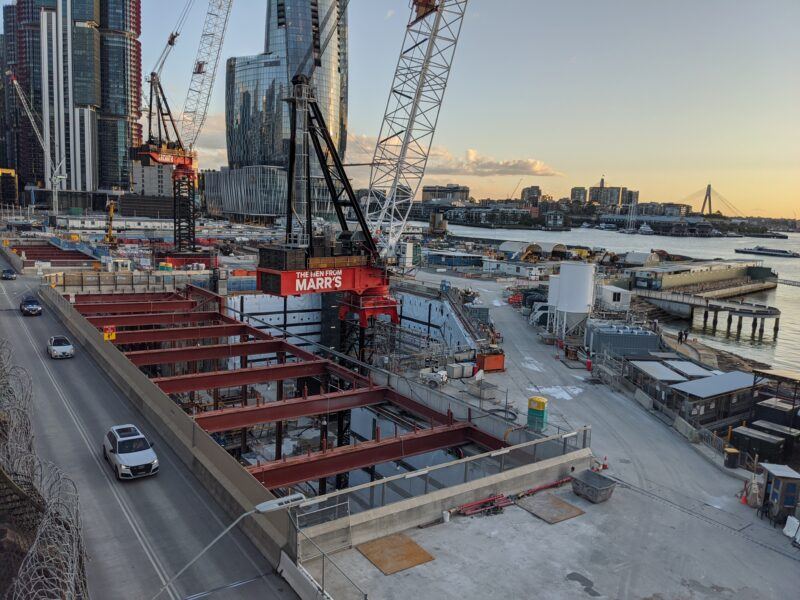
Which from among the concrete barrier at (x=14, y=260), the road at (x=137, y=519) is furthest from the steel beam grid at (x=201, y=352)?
the concrete barrier at (x=14, y=260)

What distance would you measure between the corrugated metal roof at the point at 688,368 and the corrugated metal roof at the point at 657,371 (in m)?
0.67

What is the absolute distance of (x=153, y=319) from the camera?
4478 cm

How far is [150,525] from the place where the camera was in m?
16.6

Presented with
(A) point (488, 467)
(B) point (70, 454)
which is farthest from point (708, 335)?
(B) point (70, 454)

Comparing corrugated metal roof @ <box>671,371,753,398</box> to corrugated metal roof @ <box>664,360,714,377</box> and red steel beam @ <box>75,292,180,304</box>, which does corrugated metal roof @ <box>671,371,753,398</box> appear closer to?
corrugated metal roof @ <box>664,360,714,377</box>

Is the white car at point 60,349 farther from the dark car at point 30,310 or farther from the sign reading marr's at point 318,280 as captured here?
the dark car at point 30,310

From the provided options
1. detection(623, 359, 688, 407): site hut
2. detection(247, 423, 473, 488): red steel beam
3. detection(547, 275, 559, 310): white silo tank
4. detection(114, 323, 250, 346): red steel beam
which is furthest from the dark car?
detection(623, 359, 688, 407): site hut

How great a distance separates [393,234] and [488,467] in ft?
222

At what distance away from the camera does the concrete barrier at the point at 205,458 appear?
15.0 meters

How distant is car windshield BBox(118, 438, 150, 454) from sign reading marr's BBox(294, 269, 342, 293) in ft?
64.5

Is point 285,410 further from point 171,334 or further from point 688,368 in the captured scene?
point 688,368

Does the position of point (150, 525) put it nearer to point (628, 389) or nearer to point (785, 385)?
point (628, 389)

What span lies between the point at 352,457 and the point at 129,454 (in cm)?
764

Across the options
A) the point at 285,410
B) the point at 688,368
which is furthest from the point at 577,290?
the point at 285,410
